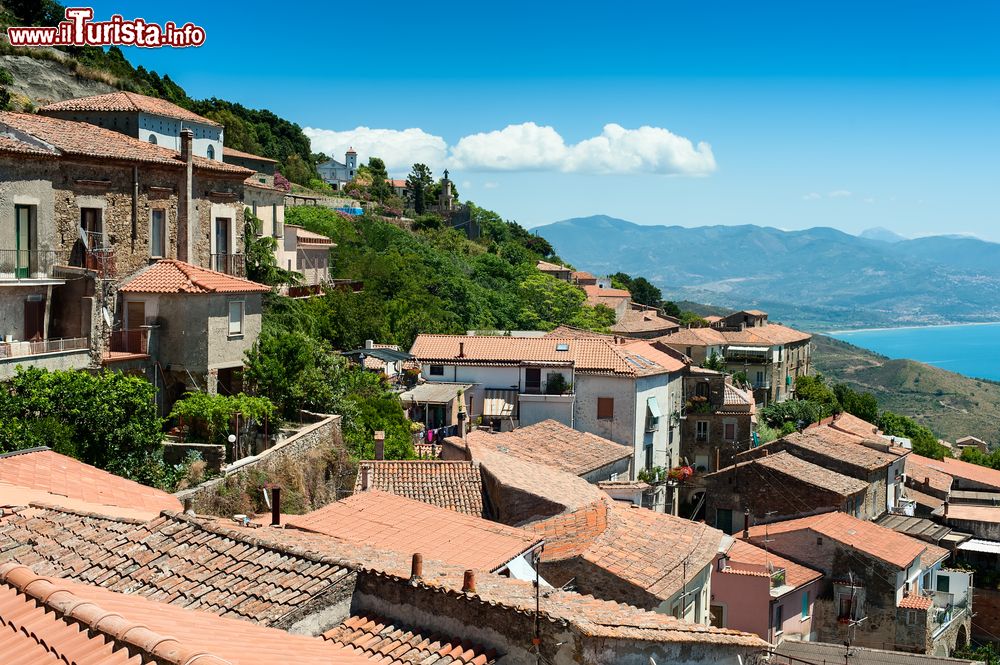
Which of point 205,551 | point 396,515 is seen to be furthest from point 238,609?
point 396,515

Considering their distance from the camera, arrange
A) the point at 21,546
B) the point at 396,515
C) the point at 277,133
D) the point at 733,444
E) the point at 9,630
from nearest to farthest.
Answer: the point at 9,630 < the point at 21,546 < the point at 396,515 < the point at 733,444 < the point at 277,133

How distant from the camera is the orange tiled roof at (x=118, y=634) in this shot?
6.35 m

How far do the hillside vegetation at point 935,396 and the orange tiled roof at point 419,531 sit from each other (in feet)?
415

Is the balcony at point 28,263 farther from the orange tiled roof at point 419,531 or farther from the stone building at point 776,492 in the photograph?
the stone building at point 776,492

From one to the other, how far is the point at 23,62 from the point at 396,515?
50702mm

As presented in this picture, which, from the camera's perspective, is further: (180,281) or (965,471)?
(965,471)

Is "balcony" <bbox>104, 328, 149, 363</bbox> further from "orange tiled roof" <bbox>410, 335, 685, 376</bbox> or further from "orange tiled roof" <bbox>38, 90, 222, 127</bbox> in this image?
"orange tiled roof" <bbox>410, 335, 685, 376</bbox>

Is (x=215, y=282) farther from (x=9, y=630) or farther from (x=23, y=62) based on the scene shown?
(x=23, y=62)

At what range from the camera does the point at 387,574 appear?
9.80 metres

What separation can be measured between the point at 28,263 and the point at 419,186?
3816 inches

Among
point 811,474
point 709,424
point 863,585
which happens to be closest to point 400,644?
point 863,585

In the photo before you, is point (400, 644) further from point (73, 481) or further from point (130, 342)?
point (130, 342)

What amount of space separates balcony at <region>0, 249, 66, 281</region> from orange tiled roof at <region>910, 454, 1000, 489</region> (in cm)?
4732

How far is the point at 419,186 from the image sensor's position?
119 metres
